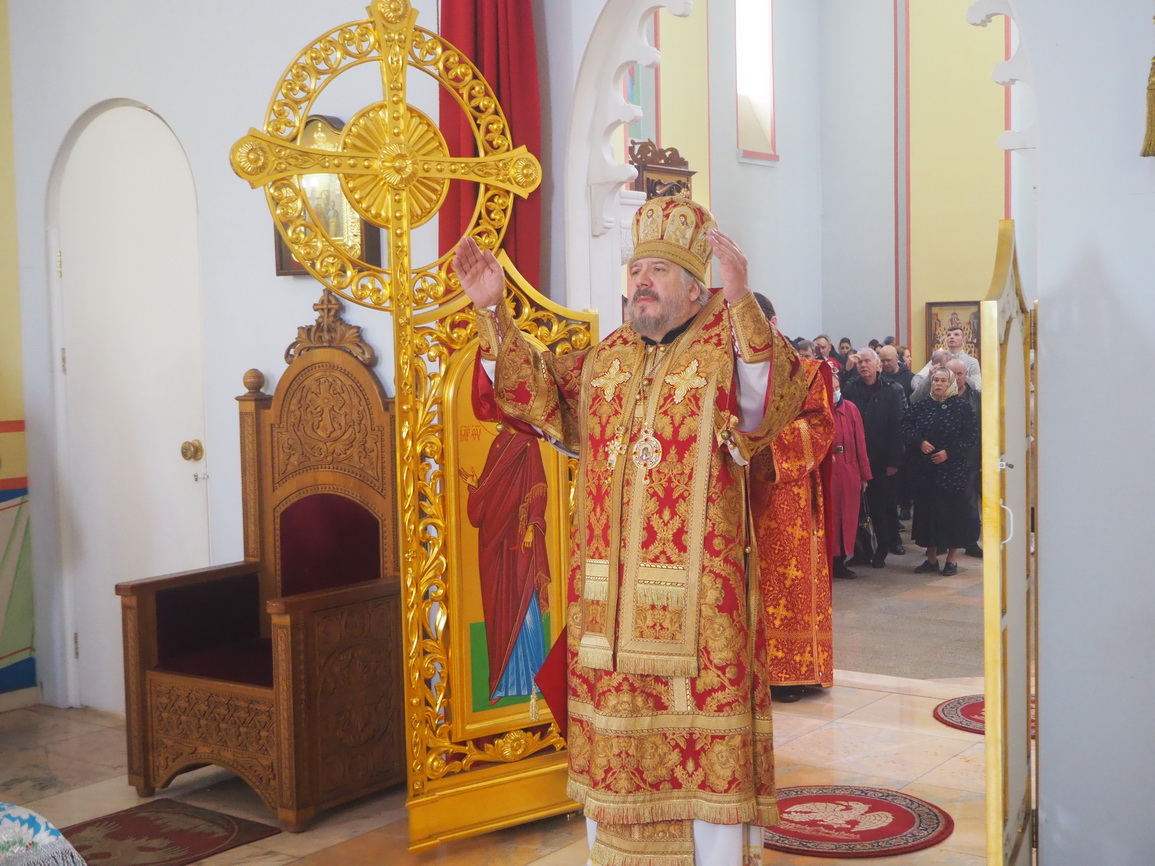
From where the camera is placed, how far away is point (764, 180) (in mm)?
12000

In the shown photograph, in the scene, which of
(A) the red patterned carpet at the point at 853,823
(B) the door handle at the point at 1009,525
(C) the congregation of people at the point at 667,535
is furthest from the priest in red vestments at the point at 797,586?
(B) the door handle at the point at 1009,525

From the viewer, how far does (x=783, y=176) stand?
485 inches

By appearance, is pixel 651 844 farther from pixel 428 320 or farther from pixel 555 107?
pixel 555 107

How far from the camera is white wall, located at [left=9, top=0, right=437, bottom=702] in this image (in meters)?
4.45

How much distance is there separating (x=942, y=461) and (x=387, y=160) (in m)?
5.44

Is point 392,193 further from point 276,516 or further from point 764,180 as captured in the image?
point 764,180

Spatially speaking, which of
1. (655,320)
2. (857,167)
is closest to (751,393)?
(655,320)

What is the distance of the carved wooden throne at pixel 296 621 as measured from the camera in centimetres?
365

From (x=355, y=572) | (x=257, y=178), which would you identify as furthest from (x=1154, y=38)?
(x=355, y=572)

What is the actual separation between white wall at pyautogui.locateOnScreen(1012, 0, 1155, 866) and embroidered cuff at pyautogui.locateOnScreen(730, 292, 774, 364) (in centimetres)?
69

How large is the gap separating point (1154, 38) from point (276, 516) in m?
3.10

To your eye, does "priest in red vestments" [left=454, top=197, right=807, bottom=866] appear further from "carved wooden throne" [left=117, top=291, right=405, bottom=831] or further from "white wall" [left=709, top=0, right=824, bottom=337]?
"white wall" [left=709, top=0, right=824, bottom=337]

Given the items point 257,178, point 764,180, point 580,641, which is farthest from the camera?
point 764,180

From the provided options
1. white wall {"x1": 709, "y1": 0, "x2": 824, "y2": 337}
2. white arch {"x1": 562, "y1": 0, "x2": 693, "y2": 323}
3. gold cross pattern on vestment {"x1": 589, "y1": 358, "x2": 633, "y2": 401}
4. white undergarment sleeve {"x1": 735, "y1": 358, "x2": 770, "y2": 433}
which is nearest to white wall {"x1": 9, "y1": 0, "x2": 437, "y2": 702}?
white arch {"x1": 562, "y1": 0, "x2": 693, "y2": 323}
